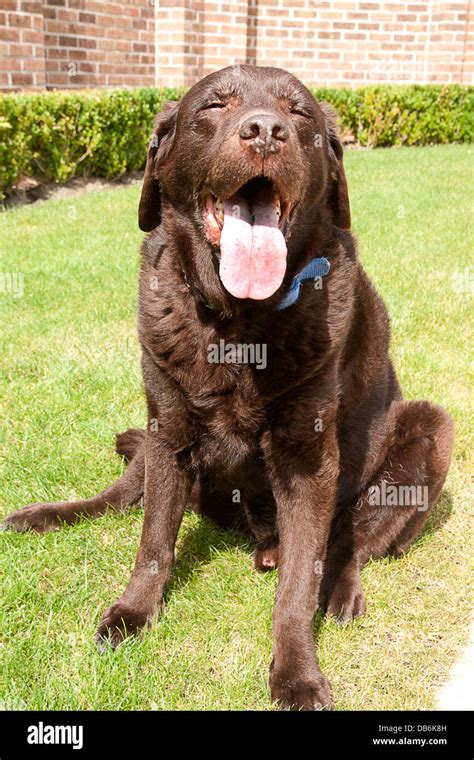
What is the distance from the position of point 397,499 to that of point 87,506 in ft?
3.82

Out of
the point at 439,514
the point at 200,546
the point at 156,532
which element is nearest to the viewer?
the point at 156,532

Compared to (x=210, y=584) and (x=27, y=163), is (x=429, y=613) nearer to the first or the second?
(x=210, y=584)

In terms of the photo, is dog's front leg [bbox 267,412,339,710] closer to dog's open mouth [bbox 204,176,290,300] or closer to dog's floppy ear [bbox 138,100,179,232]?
dog's open mouth [bbox 204,176,290,300]

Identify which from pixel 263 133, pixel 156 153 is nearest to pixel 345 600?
pixel 263 133

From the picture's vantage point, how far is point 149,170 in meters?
2.41

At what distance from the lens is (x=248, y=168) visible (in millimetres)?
1999

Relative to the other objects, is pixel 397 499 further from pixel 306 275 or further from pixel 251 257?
pixel 251 257

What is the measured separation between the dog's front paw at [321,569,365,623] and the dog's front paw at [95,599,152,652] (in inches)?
22.9

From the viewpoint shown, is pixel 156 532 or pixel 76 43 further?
pixel 76 43

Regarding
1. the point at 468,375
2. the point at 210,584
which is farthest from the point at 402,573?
the point at 468,375

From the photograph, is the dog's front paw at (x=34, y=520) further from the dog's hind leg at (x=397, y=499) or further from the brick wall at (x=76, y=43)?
the brick wall at (x=76, y=43)

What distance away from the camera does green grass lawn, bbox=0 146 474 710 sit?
6.89 feet
